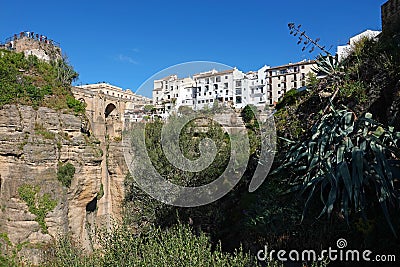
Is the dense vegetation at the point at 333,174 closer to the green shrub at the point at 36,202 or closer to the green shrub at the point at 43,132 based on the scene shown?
the green shrub at the point at 36,202

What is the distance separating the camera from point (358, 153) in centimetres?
501

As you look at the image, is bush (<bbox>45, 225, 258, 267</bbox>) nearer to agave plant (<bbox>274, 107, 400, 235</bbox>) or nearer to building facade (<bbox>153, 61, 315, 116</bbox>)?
agave plant (<bbox>274, 107, 400, 235</bbox>)

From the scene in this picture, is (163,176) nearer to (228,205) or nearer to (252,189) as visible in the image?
(228,205)

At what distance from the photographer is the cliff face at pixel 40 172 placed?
1521 cm

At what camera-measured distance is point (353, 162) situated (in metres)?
5.01

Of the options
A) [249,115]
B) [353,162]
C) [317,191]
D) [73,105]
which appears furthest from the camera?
[249,115]

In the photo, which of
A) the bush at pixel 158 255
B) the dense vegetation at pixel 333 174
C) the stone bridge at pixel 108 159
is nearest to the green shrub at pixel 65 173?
the stone bridge at pixel 108 159

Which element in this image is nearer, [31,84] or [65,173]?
[65,173]

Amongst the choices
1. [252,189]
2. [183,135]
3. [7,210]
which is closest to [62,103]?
[7,210]

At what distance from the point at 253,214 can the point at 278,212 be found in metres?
0.91

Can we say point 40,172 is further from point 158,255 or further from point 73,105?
point 158,255

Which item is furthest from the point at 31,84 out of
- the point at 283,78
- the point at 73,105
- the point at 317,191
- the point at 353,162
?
the point at 283,78

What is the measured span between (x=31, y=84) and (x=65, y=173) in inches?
200

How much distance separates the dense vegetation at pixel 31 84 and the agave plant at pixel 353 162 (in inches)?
596
